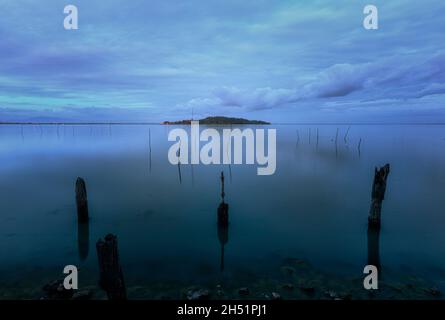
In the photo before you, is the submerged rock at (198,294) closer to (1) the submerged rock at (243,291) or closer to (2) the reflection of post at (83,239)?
(1) the submerged rock at (243,291)

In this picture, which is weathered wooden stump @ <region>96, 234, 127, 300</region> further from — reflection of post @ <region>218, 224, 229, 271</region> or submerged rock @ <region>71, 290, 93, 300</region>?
reflection of post @ <region>218, 224, 229, 271</region>

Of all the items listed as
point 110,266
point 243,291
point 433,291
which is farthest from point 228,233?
point 433,291

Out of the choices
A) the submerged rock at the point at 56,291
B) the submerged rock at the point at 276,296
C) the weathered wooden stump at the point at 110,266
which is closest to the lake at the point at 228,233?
the submerged rock at the point at 276,296

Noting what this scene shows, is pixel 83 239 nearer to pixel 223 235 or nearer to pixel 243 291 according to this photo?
pixel 223 235

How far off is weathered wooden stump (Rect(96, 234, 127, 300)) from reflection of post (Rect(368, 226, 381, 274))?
9.92 m

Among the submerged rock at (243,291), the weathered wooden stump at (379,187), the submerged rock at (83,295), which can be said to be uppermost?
the weathered wooden stump at (379,187)

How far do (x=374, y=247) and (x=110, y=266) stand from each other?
11757mm

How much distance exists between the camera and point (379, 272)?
1084cm

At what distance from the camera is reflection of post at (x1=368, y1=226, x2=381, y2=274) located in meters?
11.7

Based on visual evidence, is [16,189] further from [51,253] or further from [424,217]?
[424,217]

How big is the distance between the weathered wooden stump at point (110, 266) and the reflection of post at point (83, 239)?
4.87 m

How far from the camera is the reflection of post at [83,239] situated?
487 inches
